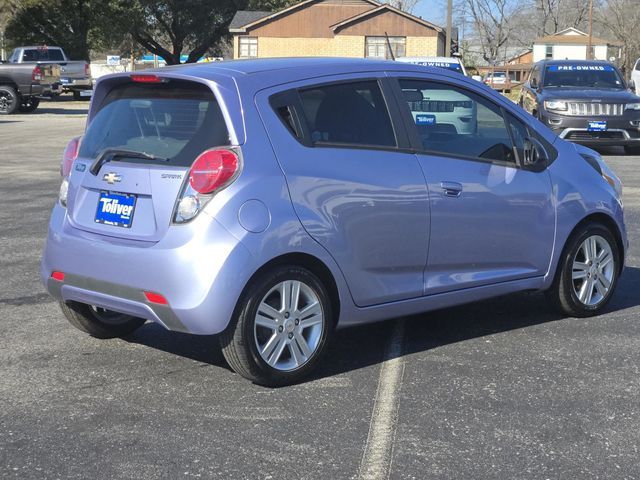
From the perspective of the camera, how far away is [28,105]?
3481 cm

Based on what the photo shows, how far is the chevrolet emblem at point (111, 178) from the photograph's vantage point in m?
5.19

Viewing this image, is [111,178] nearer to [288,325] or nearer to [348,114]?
[288,325]

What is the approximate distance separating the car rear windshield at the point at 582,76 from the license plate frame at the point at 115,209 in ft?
51.5

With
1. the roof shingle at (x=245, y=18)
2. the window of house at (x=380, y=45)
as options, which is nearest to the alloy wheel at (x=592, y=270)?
the window of house at (x=380, y=45)

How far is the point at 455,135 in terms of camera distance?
5.98 m

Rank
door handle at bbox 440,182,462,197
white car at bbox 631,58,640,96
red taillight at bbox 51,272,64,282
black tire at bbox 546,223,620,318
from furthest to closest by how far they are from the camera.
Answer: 1. white car at bbox 631,58,640,96
2. black tire at bbox 546,223,620,318
3. door handle at bbox 440,182,462,197
4. red taillight at bbox 51,272,64,282

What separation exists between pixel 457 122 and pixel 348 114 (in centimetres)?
81

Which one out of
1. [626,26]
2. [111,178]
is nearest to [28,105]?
[111,178]

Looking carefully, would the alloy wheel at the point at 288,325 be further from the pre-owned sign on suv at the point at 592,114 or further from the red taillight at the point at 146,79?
the pre-owned sign on suv at the point at 592,114

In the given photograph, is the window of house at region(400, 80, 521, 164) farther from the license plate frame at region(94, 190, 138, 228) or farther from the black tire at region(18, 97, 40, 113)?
the black tire at region(18, 97, 40, 113)

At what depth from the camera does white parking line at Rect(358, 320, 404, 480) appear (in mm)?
4188

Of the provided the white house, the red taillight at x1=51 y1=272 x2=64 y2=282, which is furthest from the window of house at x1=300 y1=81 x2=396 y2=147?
the white house

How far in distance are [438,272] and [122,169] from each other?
6.21 ft

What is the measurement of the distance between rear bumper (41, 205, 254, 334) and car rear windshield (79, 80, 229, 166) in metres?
0.42
